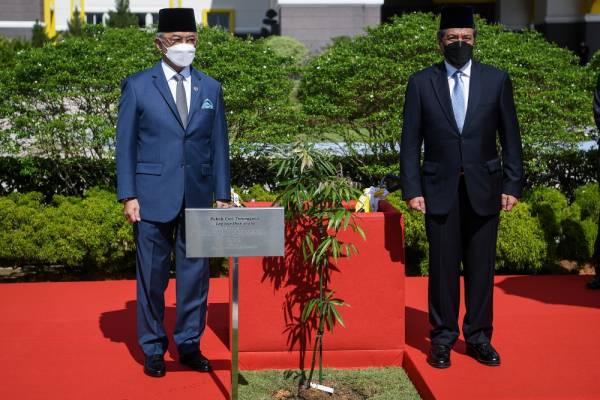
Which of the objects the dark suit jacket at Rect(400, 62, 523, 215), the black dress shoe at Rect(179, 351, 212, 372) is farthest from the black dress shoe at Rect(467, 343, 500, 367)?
the black dress shoe at Rect(179, 351, 212, 372)

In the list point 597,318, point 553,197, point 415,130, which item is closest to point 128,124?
point 415,130

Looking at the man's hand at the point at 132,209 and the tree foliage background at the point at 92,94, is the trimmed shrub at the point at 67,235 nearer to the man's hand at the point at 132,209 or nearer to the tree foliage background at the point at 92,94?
the tree foliage background at the point at 92,94

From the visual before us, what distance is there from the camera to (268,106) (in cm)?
912

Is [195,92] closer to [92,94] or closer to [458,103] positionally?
[458,103]

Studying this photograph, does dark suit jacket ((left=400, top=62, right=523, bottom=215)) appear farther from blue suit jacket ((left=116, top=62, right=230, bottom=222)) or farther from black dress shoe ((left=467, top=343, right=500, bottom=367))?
blue suit jacket ((left=116, top=62, right=230, bottom=222))

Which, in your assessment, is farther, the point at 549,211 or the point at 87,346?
the point at 549,211

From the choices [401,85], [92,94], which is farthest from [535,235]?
[92,94]

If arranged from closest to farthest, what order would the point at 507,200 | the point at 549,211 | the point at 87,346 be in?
the point at 507,200, the point at 87,346, the point at 549,211

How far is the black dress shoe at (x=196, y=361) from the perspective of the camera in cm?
567

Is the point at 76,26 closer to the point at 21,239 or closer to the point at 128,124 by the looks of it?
the point at 21,239

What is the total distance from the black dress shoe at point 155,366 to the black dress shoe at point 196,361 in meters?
0.15

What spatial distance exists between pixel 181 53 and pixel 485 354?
2.40m

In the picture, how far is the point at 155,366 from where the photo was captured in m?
5.59

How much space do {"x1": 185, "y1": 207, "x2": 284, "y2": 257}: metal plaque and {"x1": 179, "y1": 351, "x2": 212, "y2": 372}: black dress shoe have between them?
3.35 feet
